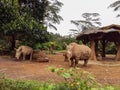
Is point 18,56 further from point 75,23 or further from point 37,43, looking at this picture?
point 75,23

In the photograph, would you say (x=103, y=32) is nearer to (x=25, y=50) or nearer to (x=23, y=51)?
(x=25, y=50)

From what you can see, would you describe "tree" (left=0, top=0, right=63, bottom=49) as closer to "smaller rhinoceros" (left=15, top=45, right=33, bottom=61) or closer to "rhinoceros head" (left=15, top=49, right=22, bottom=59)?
"smaller rhinoceros" (left=15, top=45, right=33, bottom=61)

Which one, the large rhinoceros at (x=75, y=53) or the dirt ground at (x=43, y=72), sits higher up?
the large rhinoceros at (x=75, y=53)

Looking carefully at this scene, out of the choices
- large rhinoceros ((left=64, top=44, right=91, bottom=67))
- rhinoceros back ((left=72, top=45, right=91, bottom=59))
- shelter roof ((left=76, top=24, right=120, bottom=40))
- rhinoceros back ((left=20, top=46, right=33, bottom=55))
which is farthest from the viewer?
shelter roof ((left=76, top=24, right=120, bottom=40))

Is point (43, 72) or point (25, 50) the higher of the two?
point (25, 50)

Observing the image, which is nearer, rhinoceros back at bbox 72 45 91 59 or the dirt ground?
the dirt ground

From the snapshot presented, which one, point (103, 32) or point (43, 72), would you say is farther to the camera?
point (103, 32)

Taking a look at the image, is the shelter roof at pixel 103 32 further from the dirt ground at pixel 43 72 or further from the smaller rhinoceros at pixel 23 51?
the smaller rhinoceros at pixel 23 51

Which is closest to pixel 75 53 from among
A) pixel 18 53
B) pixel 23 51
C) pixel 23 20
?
pixel 23 51

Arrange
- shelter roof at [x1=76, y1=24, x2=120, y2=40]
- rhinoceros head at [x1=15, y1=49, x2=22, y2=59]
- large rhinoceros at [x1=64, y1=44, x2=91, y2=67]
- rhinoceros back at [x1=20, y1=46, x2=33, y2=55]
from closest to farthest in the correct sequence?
large rhinoceros at [x1=64, y1=44, x2=91, y2=67] → rhinoceros head at [x1=15, y1=49, x2=22, y2=59] → rhinoceros back at [x1=20, y1=46, x2=33, y2=55] → shelter roof at [x1=76, y1=24, x2=120, y2=40]

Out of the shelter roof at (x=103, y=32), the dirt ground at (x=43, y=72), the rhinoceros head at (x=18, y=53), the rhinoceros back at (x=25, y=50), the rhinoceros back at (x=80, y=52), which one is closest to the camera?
the dirt ground at (x=43, y=72)

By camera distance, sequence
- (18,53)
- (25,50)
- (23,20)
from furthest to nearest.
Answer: (23,20) < (25,50) < (18,53)

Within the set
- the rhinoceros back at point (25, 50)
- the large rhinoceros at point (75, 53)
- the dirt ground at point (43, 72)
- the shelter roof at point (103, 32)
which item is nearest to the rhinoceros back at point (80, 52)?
the large rhinoceros at point (75, 53)

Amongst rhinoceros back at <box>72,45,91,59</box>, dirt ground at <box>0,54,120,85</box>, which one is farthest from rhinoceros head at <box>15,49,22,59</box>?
rhinoceros back at <box>72,45,91,59</box>
